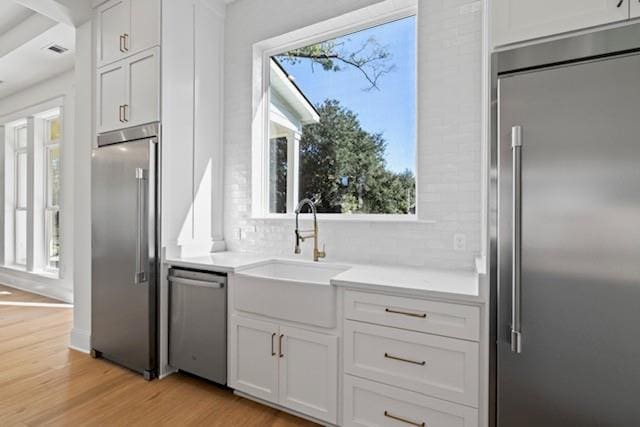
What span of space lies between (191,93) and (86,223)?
1.57 m

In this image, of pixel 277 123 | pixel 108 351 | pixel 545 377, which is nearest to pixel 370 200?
pixel 277 123

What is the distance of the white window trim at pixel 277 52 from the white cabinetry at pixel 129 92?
847 mm

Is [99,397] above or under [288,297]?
under

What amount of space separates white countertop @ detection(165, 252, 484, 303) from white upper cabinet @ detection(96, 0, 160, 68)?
174cm

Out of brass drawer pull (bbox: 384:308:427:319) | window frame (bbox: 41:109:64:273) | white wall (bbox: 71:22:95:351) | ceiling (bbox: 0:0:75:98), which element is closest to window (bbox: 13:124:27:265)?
window frame (bbox: 41:109:64:273)

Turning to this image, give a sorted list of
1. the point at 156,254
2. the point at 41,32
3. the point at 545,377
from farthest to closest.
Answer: the point at 41,32 → the point at 156,254 → the point at 545,377

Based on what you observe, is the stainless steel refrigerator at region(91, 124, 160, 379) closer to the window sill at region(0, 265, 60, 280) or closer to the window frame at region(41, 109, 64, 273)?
the window sill at region(0, 265, 60, 280)

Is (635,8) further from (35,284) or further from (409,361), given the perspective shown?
(35,284)

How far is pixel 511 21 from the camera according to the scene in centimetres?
139

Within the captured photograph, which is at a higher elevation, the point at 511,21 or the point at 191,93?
the point at 191,93

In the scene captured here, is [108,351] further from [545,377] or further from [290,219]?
[545,377]

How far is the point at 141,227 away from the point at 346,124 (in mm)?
1807

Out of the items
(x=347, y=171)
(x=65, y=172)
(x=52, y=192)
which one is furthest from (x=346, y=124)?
(x=52, y=192)

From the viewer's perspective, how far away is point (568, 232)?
49.0 inches
